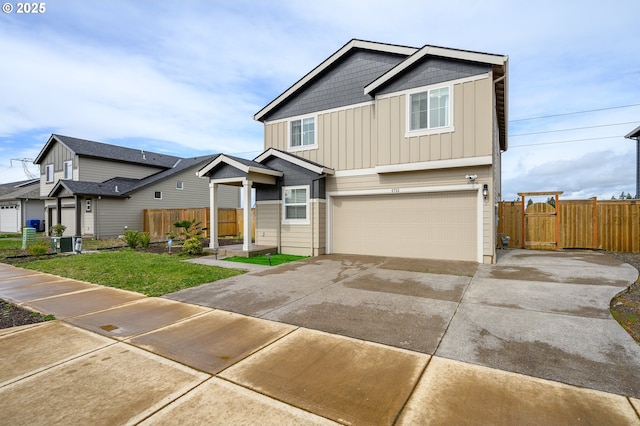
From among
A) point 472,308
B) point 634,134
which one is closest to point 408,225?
point 472,308

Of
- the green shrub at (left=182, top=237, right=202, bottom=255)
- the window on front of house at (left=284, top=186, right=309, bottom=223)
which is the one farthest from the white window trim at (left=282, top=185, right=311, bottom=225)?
the green shrub at (left=182, top=237, right=202, bottom=255)

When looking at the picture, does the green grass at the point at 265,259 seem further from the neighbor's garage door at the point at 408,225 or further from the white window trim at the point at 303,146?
the white window trim at the point at 303,146

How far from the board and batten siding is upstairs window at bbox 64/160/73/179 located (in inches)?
673

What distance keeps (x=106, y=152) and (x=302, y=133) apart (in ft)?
60.4

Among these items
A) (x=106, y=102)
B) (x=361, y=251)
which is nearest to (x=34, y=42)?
(x=106, y=102)

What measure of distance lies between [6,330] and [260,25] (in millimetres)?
10395

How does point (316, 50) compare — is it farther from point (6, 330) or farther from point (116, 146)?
point (116, 146)

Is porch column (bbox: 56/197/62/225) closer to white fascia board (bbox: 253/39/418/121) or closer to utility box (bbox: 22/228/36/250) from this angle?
utility box (bbox: 22/228/36/250)

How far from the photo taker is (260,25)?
1048 centimetres

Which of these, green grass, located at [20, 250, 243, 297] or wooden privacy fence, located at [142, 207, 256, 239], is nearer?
green grass, located at [20, 250, 243, 297]

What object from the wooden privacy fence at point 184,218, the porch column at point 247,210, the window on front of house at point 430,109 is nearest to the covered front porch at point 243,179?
the porch column at point 247,210

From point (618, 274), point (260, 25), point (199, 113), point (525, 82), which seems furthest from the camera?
point (199, 113)

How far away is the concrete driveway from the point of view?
3350 mm

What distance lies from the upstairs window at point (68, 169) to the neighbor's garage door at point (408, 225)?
2068 cm
